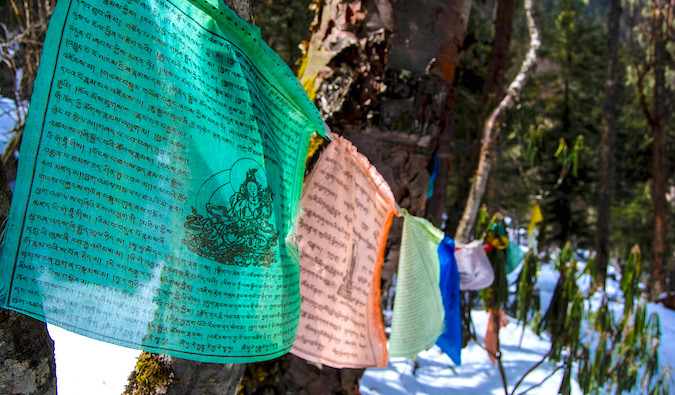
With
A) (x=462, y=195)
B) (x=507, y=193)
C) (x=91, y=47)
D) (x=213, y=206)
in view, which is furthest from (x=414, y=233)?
(x=507, y=193)

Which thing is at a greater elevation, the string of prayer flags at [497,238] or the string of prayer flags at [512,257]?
the string of prayer flags at [497,238]

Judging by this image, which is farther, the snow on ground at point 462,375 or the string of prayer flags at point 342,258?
the snow on ground at point 462,375

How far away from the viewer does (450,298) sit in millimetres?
2346

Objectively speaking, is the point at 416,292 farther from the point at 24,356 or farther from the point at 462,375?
the point at 462,375

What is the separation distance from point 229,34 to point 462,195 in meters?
4.70

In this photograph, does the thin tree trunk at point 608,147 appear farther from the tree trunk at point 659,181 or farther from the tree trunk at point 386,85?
the tree trunk at point 386,85

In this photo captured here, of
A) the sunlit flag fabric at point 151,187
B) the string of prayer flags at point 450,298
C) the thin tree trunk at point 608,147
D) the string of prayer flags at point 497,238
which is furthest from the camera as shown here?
the thin tree trunk at point 608,147

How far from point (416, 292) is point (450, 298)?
0.33m

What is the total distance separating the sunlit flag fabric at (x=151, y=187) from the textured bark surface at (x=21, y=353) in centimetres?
15

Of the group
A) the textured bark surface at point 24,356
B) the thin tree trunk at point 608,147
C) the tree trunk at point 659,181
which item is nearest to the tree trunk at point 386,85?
the textured bark surface at point 24,356

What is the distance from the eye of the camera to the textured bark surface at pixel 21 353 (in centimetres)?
88

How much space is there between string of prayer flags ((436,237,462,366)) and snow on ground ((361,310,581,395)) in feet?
6.28

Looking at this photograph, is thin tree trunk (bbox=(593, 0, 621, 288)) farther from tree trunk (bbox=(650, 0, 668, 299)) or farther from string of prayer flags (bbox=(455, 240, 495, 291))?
string of prayer flags (bbox=(455, 240, 495, 291))

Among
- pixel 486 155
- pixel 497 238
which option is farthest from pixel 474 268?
pixel 486 155
